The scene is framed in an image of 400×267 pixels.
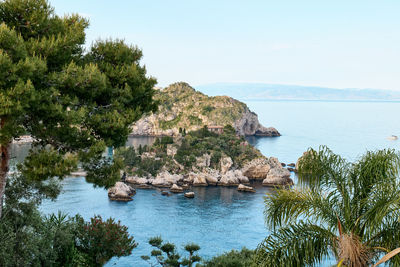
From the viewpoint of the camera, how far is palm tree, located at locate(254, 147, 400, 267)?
7348 mm

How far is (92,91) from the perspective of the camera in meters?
9.56

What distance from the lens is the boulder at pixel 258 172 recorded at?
75744 mm

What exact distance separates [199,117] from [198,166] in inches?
2369

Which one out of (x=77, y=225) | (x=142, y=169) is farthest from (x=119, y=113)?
(x=142, y=169)

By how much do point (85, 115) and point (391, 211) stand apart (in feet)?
25.0

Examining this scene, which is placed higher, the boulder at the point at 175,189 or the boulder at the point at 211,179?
the boulder at the point at 211,179

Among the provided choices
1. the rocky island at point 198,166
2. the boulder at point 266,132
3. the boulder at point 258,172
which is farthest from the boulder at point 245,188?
the boulder at point 266,132

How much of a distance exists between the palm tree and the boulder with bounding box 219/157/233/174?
68458 mm

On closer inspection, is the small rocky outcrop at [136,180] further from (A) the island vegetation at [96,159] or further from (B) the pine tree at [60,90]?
(B) the pine tree at [60,90]

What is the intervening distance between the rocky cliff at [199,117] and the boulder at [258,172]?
2078 inches

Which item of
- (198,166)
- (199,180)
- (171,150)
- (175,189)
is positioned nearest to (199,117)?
(171,150)

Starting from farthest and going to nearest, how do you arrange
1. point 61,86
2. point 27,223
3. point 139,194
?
point 139,194 → point 27,223 → point 61,86

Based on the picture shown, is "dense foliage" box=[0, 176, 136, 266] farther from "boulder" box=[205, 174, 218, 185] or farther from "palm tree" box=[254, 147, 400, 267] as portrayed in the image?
"boulder" box=[205, 174, 218, 185]

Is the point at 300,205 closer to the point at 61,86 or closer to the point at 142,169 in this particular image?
the point at 61,86
